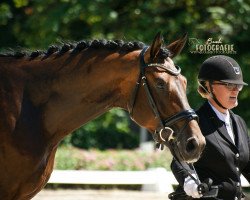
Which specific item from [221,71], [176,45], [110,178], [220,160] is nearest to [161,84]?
[176,45]

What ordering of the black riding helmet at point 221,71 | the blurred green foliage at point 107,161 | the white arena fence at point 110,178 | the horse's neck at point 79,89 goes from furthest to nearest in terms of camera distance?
the blurred green foliage at point 107,161 → the white arena fence at point 110,178 → the black riding helmet at point 221,71 → the horse's neck at point 79,89

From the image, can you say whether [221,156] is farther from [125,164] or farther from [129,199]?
[125,164]

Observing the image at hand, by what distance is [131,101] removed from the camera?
14.8ft

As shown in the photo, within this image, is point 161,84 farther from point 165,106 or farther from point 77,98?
point 77,98

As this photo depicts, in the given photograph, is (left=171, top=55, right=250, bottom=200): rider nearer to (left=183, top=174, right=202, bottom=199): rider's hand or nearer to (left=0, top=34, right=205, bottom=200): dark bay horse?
(left=183, top=174, right=202, bottom=199): rider's hand

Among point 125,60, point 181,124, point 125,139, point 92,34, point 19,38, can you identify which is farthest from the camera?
point 125,139

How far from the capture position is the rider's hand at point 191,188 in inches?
170

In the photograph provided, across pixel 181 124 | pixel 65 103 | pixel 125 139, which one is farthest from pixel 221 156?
pixel 125 139

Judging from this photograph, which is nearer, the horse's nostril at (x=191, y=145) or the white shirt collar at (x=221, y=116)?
the horse's nostril at (x=191, y=145)

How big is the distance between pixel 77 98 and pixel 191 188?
1070 millimetres

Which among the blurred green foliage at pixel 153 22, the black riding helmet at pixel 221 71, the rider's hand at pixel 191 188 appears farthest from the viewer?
the blurred green foliage at pixel 153 22

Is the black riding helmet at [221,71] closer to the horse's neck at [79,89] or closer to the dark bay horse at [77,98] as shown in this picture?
the dark bay horse at [77,98]

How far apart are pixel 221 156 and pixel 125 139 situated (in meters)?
14.5

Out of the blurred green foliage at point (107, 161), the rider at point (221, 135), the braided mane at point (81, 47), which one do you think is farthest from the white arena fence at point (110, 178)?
the braided mane at point (81, 47)
